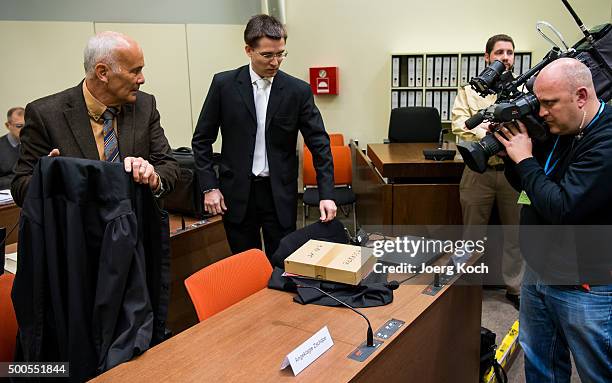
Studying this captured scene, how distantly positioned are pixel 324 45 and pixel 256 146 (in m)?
3.54

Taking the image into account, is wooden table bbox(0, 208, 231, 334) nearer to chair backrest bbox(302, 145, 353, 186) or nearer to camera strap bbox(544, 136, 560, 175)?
camera strap bbox(544, 136, 560, 175)

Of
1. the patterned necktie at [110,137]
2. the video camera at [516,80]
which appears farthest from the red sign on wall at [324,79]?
the patterned necktie at [110,137]

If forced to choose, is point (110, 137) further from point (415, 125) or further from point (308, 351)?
point (415, 125)

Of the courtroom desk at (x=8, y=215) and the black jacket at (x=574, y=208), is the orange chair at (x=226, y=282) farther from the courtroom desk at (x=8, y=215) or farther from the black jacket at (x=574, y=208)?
the courtroom desk at (x=8, y=215)

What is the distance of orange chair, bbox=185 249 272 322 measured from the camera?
5.05 feet

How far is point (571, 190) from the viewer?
1352mm

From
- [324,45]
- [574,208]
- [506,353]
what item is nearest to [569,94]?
[574,208]

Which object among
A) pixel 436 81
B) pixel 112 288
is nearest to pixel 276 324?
pixel 112 288

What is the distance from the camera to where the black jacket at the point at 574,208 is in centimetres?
133

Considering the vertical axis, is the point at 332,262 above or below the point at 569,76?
below

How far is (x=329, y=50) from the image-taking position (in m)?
5.39

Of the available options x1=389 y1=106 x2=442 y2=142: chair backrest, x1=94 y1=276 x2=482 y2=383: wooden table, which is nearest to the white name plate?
x1=94 y1=276 x2=482 y2=383: wooden table

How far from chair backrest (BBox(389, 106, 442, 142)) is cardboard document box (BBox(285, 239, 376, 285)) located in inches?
117

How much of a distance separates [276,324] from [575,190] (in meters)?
0.92
